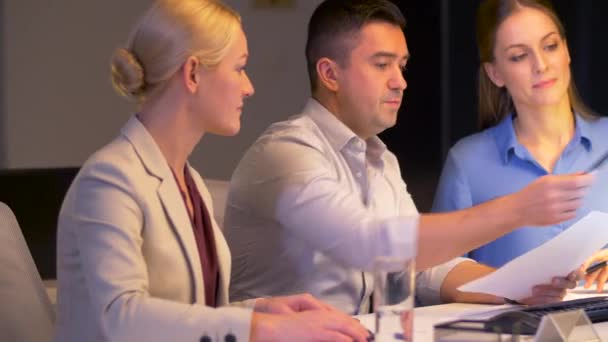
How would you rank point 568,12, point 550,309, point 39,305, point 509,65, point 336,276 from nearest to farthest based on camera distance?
point 550,309 < point 39,305 < point 336,276 < point 509,65 < point 568,12

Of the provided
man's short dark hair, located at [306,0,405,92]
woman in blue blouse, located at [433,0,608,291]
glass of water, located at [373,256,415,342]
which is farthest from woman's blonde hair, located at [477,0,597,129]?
glass of water, located at [373,256,415,342]

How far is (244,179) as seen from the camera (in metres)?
2.52

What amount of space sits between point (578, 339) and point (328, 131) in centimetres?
90

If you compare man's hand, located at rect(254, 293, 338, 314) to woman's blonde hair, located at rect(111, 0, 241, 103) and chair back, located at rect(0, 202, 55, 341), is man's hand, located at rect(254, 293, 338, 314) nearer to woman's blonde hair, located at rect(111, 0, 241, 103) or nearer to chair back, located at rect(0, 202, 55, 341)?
woman's blonde hair, located at rect(111, 0, 241, 103)

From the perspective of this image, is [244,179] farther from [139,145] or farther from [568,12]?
[568,12]

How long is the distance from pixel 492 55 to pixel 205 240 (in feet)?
4.18

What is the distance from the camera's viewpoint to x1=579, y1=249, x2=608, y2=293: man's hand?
8.09ft

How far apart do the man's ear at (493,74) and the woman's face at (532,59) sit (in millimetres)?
36

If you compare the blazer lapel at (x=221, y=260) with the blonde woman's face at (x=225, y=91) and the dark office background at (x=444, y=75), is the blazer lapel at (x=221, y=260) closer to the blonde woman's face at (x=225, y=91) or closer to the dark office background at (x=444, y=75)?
the blonde woman's face at (x=225, y=91)

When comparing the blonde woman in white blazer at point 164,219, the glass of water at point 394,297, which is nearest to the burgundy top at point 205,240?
the blonde woman in white blazer at point 164,219

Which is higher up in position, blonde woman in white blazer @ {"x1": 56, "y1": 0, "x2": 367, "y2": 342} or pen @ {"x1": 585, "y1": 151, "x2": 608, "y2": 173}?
pen @ {"x1": 585, "y1": 151, "x2": 608, "y2": 173}

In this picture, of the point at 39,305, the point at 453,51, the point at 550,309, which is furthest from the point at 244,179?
the point at 453,51

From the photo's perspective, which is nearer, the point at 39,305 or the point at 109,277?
the point at 109,277

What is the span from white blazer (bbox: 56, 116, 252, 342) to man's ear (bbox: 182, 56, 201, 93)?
0.11 meters
